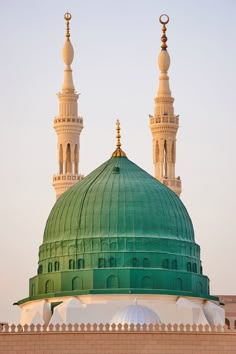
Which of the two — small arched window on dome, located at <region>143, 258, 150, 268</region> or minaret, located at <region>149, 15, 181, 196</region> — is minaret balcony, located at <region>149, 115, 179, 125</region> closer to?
minaret, located at <region>149, 15, 181, 196</region>

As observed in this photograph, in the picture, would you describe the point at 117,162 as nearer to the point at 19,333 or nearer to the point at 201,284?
the point at 201,284

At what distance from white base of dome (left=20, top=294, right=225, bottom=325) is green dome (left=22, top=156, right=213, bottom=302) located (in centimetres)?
27

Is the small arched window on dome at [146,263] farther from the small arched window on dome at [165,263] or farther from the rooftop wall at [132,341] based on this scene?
the rooftop wall at [132,341]

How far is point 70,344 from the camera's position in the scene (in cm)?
6047

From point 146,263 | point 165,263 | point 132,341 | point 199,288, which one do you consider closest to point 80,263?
point 146,263

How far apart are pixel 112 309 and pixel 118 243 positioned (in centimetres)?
→ 283

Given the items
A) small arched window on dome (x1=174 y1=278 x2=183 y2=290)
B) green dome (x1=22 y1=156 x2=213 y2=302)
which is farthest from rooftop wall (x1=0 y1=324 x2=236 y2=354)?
small arched window on dome (x1=174 y1=278 x2=183 y2=290)

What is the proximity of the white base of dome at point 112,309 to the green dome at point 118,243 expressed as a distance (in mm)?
271

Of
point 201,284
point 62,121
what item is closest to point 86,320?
point 201,284

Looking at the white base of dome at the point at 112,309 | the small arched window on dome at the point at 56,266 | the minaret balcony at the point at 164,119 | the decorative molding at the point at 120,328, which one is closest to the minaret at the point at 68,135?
the minaret balcony at the point at 164,119

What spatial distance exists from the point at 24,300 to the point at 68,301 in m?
3.18

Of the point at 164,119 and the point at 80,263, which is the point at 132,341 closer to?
the point at 80,263

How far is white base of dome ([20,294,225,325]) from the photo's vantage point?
65.1 meters

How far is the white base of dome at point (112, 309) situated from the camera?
65125 millimetres
